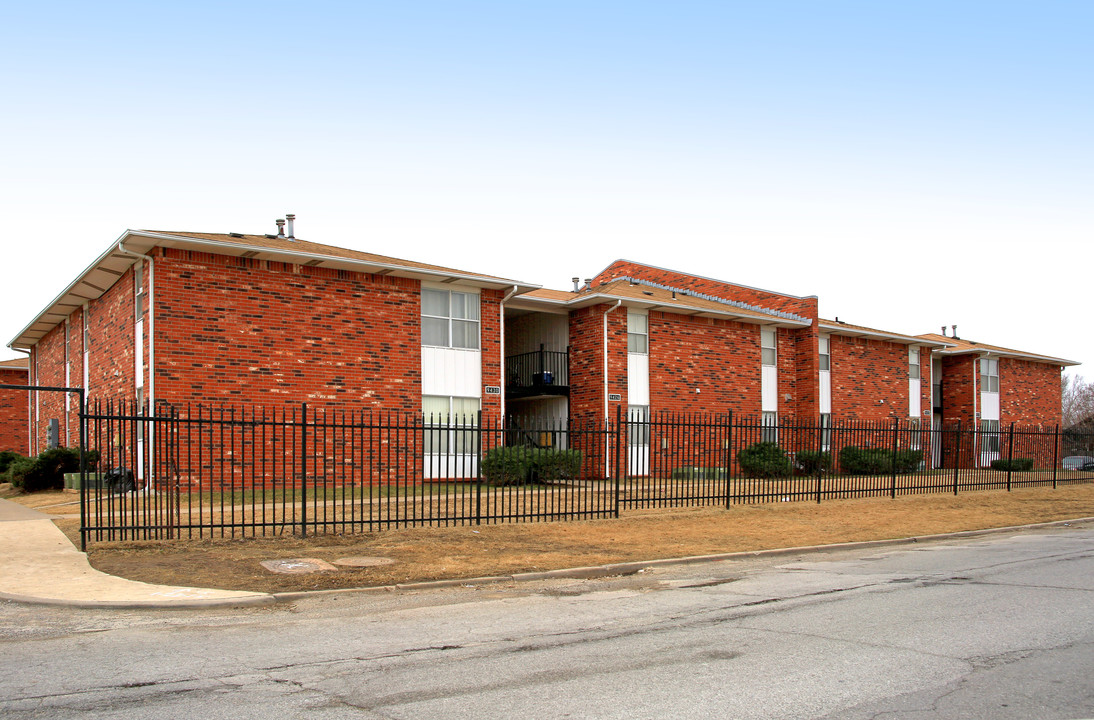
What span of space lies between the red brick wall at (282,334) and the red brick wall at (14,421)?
22.4m

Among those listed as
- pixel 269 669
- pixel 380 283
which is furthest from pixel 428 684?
pixel 380 283

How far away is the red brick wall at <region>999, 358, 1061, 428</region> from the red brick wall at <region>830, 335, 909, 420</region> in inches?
339

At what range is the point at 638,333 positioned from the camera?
28.3m

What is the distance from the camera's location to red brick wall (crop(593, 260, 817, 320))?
107 ft

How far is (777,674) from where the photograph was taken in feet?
19.4

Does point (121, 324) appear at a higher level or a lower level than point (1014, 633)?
higher

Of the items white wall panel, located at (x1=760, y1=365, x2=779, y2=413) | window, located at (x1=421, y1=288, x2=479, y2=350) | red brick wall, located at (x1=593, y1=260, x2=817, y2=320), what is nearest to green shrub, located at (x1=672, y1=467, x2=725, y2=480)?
white wall panel, located at (x1=760, y1=365, x2=779, y2=413)

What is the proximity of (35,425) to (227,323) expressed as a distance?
1846 cm

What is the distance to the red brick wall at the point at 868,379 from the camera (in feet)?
112

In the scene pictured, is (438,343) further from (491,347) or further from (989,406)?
(989,406)

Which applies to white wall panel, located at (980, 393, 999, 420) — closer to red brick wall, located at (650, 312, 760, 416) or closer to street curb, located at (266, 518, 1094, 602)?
red brick wall, located at (650, 312, 760, 416)

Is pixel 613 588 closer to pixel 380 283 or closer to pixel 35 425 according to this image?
pixel 380 283

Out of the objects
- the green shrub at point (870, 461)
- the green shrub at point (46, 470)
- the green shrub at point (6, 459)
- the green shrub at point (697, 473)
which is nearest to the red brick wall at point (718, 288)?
the green shrub at point (870, 461)

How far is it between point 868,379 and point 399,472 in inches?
862
